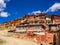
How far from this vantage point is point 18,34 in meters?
48.4

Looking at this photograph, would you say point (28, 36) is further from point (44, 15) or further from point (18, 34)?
point (44, 15)

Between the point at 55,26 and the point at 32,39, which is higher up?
the point at 55,26

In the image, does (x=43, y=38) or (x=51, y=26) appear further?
(x=51, y=26)

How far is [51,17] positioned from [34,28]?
24.3 m

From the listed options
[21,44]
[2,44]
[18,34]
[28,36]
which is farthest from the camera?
[18,34]

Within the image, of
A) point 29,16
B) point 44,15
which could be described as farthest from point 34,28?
point 29,16

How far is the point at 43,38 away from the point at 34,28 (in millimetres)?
10937

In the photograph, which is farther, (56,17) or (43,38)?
(56,17)

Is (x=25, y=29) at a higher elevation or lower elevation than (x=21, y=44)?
higher

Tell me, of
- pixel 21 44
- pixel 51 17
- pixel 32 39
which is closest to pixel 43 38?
pixel 32 39

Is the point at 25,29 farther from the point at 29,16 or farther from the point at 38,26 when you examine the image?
the point at 29,16

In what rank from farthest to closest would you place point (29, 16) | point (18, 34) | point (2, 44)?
point (29, 16) → point (18, 34) → point (2, 44)

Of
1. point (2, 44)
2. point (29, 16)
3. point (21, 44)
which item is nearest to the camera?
point (2, 44)

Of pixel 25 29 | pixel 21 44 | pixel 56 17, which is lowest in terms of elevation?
pixel 21 44
